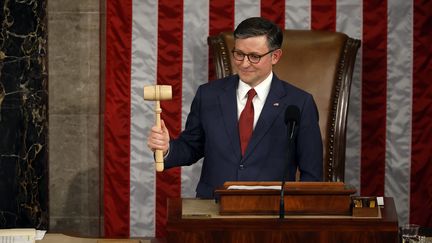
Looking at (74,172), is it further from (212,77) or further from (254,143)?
(254,143)

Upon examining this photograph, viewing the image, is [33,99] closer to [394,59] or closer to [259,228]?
[394,59]

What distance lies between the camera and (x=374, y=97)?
5.66 metres

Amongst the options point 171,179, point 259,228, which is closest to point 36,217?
point 171,179

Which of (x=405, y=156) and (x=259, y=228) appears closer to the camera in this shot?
(x=259, y=228)

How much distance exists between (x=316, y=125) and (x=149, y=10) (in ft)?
5.27

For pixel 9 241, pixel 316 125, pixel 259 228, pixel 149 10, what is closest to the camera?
pixel 259 228

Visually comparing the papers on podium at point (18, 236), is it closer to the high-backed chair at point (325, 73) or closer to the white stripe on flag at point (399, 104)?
the high-backed chair at point (325, 73)

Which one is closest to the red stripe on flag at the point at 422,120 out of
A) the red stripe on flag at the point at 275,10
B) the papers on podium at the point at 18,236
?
the red stripe on flag at the point at 275,10

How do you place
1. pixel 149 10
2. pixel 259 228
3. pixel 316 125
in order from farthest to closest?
pixel 149 10 < pixel 316 125 < pixel 259 228

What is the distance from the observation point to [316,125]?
174 inches

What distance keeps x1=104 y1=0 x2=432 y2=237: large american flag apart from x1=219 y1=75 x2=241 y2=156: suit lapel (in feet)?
3.85

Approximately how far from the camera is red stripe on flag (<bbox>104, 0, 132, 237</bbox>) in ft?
18.3

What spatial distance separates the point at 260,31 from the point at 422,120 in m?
1.80

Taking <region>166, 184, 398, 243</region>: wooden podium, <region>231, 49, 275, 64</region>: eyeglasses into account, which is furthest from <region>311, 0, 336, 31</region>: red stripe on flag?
<region>166, 184, 398, 243</region>: wooden podium
